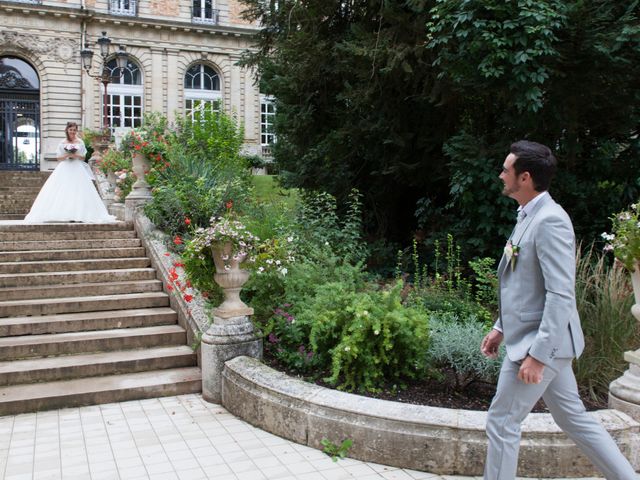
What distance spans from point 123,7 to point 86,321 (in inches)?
1108

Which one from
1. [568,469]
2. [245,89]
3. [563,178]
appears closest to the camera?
[568,469]

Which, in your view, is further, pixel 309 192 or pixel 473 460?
pixel 309 192

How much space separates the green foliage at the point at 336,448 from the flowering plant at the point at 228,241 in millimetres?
1860

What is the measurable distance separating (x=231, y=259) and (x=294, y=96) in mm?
6914

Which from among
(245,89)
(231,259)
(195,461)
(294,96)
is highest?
(245,89)

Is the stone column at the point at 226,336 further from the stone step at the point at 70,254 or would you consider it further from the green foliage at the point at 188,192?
the stone step at the point at 70,254

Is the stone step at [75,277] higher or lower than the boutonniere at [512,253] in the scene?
lower

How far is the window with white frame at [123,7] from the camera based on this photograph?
3034 cm

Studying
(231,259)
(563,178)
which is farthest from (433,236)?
(231,259)

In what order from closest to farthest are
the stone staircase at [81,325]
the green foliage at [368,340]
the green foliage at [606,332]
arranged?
the green foliage at [368,340], the green foliage at [606,332], the stone staircase at [81,325]

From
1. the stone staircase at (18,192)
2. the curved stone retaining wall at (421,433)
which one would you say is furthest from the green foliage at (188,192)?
the stone staircase at (18,192)

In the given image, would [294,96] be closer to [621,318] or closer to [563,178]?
[563,178]

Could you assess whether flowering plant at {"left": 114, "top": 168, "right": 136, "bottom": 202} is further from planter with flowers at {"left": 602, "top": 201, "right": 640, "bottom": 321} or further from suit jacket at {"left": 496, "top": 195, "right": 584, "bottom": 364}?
suit jacket at {"left": 496, "top": 195, "right": 584, "bottom": 364}

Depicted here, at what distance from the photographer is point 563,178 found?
28.4 ft
